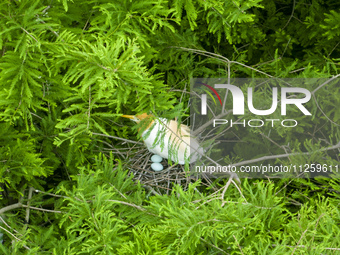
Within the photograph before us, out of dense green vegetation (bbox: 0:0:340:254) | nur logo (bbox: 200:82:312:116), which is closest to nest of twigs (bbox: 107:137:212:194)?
dense green vegetation (bbox: 0:0:340:254)

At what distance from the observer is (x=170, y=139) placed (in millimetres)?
895

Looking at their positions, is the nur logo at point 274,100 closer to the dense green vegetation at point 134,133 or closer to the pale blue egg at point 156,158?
the dense green vegetation at point 134,133

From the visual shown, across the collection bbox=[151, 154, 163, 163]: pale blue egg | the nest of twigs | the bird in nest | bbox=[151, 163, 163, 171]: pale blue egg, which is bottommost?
the nest of twigs

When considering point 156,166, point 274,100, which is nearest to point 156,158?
point 156,166

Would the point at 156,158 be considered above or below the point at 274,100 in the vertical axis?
below

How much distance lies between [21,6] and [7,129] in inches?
13.2

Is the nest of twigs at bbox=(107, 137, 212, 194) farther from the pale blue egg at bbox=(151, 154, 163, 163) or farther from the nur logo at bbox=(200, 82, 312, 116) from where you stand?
the nur logo at bbox=(200, 82, 312, 116)

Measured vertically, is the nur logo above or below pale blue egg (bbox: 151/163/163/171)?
above

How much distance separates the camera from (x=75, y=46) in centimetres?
Answer: 74

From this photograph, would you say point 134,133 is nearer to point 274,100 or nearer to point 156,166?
point 156,166

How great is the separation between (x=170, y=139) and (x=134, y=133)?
0.10 metres

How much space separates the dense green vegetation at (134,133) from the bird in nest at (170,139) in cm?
6

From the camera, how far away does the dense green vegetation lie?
0.75 metres

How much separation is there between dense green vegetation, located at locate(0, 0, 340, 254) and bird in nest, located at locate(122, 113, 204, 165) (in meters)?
0.06
